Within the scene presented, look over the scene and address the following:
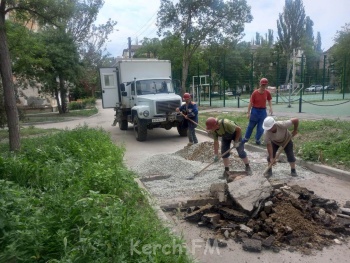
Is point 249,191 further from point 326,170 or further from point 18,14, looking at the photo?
point 18,14

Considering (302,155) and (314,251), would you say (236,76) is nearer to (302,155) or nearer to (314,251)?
(302,155)

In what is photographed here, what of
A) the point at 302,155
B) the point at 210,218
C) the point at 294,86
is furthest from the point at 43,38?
the point at 210,218

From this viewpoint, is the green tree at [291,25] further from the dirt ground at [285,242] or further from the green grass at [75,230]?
the green grass at [75,230]

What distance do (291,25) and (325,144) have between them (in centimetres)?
5441

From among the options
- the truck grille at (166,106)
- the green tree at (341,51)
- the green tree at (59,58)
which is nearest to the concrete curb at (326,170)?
the truck grille at (166,106)

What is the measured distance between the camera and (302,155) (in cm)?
717

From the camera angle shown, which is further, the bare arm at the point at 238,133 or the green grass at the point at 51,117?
the green grass at the point at 51,117

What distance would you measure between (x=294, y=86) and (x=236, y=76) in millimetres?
4293

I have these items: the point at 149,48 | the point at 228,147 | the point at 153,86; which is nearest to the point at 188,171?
the point at 228,147

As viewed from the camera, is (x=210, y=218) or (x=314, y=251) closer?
(x=314, y=251)

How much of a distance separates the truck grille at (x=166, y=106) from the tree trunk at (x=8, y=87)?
462 cm

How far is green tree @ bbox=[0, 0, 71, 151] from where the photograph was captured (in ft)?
23.7

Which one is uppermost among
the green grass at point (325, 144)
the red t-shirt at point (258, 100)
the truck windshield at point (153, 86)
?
the truck windshield at point (153, 86)

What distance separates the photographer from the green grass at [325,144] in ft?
22.0
